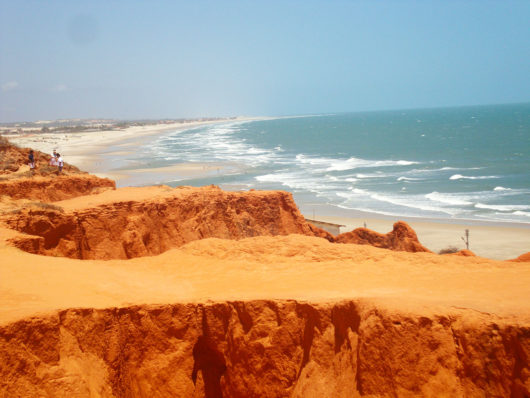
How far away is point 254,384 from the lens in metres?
8.28

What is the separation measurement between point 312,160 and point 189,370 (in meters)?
55.9

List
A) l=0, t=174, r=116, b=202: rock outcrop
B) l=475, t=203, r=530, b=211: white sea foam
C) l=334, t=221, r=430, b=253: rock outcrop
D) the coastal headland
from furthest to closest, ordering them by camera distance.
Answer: l=475, t=203, r=530, b=211: white sea foam → l=0, t=174, r=116, b=202: rock outcrop → l=334, t=221, r=430, b=253: rock outcrop → the coastal headland

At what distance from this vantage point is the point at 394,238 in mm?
19766

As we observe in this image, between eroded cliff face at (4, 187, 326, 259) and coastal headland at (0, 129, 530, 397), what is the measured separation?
2168mm

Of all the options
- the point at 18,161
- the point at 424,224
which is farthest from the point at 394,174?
the point at 18,161

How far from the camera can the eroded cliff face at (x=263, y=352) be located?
21.7 feet

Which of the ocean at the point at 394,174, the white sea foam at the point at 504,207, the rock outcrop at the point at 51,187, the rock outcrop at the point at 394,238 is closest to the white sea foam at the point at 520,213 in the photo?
the ocean at the point at 394,174

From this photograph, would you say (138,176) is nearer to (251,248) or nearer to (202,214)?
(202,214)

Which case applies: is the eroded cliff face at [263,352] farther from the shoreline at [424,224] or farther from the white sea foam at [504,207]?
the white sea foam at [504,207]

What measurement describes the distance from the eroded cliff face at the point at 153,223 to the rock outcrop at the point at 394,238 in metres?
1.56

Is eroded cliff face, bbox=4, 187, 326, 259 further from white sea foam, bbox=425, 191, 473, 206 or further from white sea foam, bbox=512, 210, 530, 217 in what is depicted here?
white sea foam, bbox=425, 191, 473, 206

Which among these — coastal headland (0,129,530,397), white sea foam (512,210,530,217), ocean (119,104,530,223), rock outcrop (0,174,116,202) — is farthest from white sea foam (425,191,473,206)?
coastal headland (0,129,530,397)

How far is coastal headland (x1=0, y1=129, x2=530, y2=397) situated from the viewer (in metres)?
6.76

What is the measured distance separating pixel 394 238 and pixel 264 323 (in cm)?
1264
